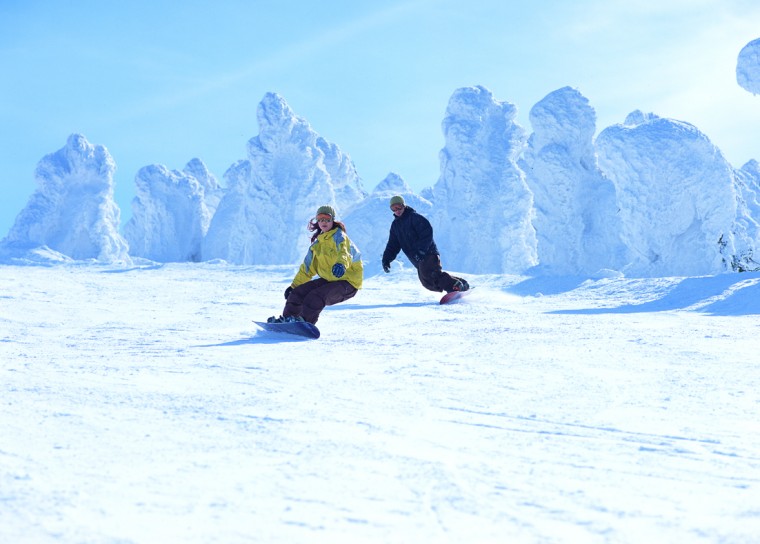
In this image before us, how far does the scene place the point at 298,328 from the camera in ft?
19.2

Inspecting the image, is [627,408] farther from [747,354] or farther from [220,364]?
[220,364]

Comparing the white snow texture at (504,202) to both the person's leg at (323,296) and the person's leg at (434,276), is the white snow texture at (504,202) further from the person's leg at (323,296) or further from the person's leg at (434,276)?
the person's leg at (323,296)

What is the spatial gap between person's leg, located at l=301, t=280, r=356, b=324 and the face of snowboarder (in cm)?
51

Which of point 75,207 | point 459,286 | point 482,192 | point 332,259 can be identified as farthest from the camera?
point 75,207

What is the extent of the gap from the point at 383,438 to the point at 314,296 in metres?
3.67

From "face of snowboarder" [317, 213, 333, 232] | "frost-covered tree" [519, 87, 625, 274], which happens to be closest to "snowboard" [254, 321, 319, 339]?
"face of snowboarder" [317, 213, 333, 232]

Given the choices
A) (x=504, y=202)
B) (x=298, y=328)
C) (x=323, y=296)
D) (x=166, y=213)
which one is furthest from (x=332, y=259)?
(x=166, y=213)

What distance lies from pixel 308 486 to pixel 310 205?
37.6 meters

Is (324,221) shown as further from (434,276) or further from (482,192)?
(482,192)

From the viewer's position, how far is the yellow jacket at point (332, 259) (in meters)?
6.26

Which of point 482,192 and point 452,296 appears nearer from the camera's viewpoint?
point 452,296

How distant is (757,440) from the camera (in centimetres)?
259

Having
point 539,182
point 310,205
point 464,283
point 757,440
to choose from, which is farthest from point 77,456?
point 310,205

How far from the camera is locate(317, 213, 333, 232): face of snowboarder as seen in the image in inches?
247
